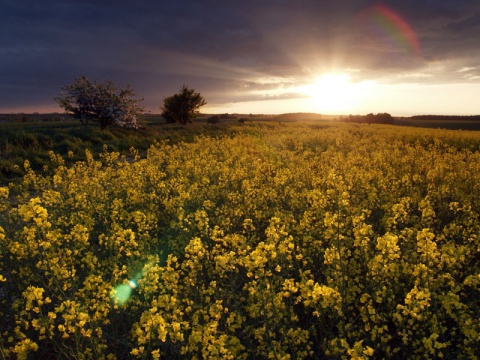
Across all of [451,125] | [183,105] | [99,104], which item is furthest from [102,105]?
[451,125]

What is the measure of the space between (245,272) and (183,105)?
156 feet

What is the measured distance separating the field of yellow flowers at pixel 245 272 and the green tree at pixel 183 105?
131ft

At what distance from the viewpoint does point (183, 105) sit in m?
51.1

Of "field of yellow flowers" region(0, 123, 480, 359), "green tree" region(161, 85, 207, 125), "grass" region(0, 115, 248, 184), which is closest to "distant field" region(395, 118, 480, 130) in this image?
"green tree" region(161, 85, 207, 125)

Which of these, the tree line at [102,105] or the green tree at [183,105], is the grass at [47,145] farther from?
the green tree at [183,105]

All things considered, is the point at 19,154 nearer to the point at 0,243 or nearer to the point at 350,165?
the point at 0,243

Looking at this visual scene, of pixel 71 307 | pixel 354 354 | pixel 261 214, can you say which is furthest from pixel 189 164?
pixel 354 354

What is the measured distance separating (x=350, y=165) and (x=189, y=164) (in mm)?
5781

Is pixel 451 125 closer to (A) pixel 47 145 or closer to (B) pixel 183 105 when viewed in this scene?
(B) pixel 183 105

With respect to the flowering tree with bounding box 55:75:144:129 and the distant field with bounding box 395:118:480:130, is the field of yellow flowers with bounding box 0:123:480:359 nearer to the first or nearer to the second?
the flowering tree with bounding box 55:75:144:129

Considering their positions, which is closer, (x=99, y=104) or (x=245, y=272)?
(x=245, y=272)

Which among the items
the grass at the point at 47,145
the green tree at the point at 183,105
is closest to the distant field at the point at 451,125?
the green tree at the point at 183,105

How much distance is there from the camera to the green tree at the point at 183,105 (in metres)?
50.9

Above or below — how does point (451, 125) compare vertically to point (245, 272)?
above
